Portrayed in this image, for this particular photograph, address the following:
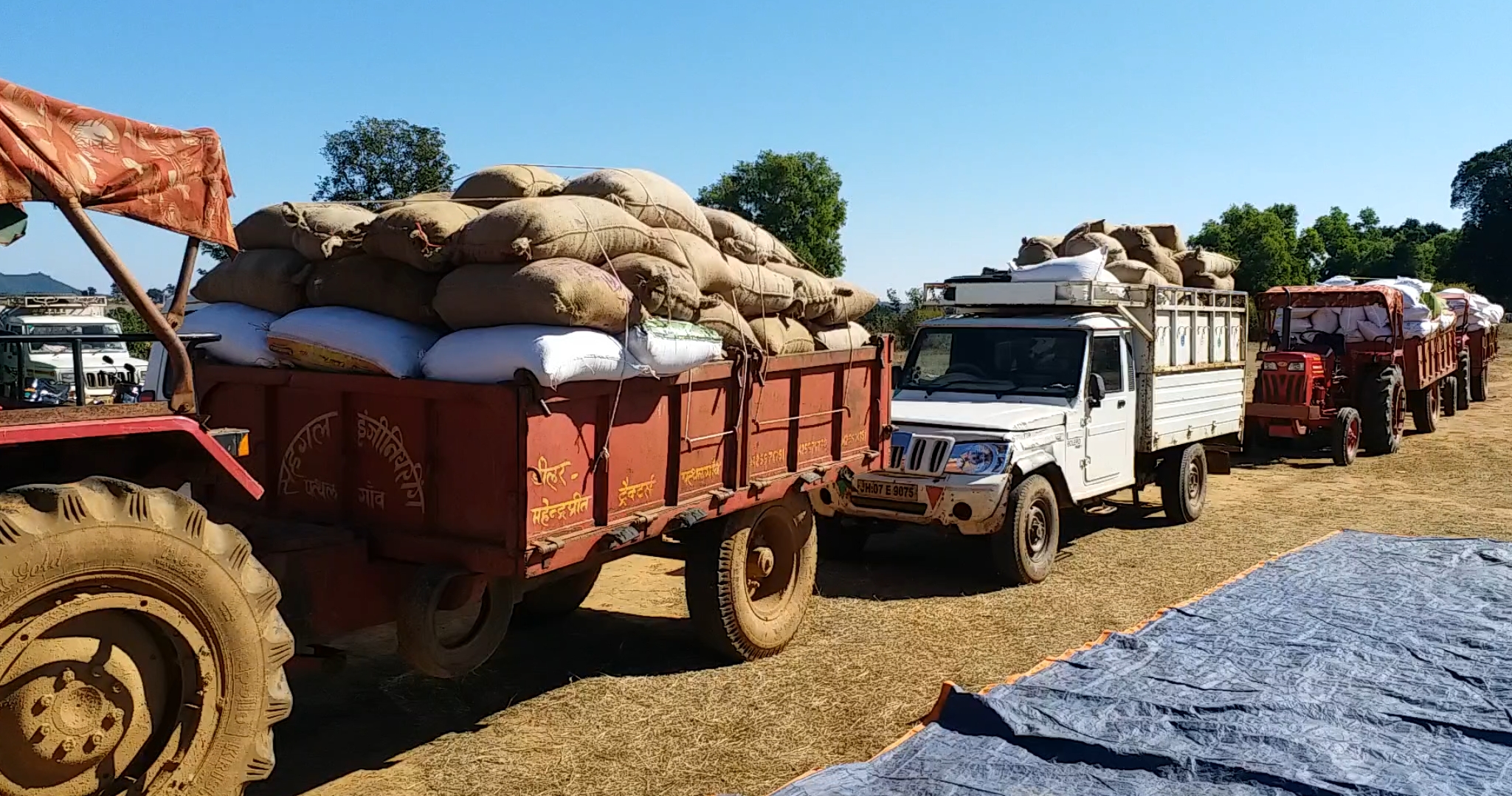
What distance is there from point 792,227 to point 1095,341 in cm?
2453

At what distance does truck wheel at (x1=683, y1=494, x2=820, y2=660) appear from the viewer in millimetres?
5863

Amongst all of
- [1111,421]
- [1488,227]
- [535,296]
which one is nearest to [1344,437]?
[1111,421]

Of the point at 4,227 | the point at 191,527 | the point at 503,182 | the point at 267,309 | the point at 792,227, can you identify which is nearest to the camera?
the point at 4,227

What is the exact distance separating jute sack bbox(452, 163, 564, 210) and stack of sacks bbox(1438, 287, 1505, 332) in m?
20.8

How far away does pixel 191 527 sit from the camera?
10.8ft

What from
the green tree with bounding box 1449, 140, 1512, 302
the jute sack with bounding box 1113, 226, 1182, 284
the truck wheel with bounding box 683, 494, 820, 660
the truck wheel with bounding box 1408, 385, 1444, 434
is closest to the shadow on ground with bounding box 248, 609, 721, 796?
the truck wheel with bounding box 683, 494, 820, 660

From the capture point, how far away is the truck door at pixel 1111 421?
28.5 ft

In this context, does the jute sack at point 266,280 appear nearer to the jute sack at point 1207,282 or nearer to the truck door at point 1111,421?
the truck door at point 1111,421

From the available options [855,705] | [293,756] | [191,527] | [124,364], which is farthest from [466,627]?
[124,364]

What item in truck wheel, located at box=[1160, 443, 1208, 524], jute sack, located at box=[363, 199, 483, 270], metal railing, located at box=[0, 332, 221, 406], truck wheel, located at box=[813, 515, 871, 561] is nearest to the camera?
metal railing, located at box=[0, 332, 221, 406]

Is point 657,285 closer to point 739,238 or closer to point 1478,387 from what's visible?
point 739,238

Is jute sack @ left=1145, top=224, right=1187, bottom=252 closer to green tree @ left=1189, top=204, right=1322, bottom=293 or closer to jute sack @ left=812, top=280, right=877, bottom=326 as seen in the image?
jute sack @ left=812, top=280, right=877, bottom=326

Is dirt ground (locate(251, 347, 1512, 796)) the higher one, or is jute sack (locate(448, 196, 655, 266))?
jute sack (locate(448, 196, 655, 266))

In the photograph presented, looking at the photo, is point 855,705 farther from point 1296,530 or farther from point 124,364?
point 124,364
